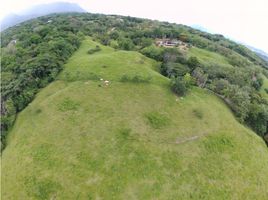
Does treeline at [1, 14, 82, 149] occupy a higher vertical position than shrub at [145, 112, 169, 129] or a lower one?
lower

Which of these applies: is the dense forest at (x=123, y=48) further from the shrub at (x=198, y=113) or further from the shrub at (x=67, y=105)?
the shrub at (x=67, y=105)

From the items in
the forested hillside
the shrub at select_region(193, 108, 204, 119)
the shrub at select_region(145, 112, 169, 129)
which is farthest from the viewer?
the shrub at select_region(193, 108, 204, 119)

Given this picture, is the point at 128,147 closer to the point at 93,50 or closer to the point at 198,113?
the point at 198,113

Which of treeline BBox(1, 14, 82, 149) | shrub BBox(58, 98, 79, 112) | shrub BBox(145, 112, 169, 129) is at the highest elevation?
shrub BBox(145, 112, 169, 129)

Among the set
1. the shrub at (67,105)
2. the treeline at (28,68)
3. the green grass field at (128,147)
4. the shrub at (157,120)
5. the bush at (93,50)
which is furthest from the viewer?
the bush at (93,50)

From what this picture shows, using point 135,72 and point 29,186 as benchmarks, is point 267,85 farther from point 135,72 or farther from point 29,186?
point 29,186

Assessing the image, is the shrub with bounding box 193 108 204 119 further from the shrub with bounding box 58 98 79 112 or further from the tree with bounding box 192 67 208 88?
the shrub with bounding box 58 98 79 112

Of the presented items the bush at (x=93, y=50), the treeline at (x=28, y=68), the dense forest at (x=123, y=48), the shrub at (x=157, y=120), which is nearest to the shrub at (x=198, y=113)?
the dense forest at (x=123, y=48)

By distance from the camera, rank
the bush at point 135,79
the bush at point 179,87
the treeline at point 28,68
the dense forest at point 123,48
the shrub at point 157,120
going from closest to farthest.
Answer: the shrub at point 157,120, the treeline at point 28,68, the bush at point 179,87, the dense forest at point 123,48, the bush at point 135,79

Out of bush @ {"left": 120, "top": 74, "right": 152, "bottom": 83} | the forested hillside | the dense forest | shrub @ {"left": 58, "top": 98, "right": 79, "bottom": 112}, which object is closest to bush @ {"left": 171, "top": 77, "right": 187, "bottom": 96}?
the dense forest
